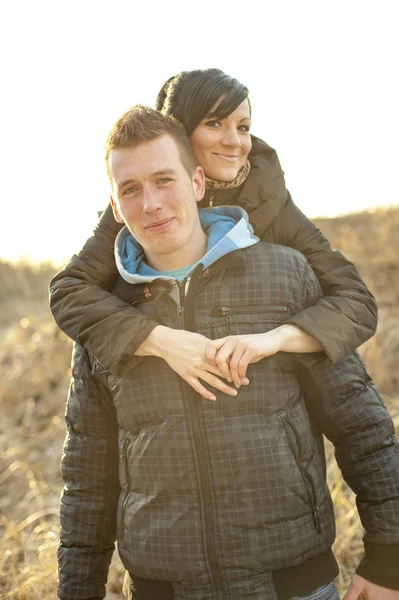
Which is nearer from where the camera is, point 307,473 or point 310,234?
point 307,473

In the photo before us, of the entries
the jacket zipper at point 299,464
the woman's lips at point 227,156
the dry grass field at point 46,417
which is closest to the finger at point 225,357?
the jacket zipper at point 299,464

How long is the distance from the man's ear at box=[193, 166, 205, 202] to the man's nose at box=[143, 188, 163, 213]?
0.87 ft

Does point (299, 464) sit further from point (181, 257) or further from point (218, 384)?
point (181, 257)

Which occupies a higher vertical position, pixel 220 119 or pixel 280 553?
pixel 220 119

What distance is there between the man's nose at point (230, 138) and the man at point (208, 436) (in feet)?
0.62

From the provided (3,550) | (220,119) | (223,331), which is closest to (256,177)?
(220,119)

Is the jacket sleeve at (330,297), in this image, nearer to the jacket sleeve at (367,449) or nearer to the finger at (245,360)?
the jacket sleeve at (367,449)

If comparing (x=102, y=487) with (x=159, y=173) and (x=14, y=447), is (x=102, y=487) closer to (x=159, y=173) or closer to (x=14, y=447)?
(x=159, y=173)

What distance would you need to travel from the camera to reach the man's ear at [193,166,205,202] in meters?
2.37

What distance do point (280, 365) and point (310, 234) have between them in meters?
0.63

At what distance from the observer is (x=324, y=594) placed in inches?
79.3

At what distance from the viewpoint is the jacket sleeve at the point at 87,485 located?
2.25 metres

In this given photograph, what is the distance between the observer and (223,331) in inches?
80.7

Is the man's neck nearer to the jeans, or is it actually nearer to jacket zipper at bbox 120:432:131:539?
jacket zipper at bbox 120:432:131:539
